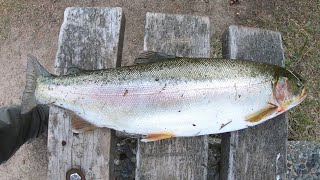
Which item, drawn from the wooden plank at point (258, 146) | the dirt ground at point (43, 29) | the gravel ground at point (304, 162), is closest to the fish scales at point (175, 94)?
the wooden plank at point (258, 146)

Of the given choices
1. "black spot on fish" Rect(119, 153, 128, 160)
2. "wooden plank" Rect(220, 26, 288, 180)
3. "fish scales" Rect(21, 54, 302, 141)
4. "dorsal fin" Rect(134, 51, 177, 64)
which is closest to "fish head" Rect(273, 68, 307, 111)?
"fish scales" Rect(21, 54, 302, 141)

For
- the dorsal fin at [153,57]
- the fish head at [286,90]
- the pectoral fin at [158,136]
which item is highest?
the dorsal fin at [153,57]

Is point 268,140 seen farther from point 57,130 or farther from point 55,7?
point 55,7

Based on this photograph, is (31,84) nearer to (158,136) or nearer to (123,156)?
(158,136)

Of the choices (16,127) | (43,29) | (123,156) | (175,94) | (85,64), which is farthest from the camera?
(43,29)

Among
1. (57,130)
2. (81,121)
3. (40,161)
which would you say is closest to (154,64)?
(81,121)

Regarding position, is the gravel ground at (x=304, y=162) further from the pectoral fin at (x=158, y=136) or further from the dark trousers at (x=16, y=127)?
the dark trousers at (x=16, y=127)

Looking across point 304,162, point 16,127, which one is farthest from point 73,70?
point 304,162
